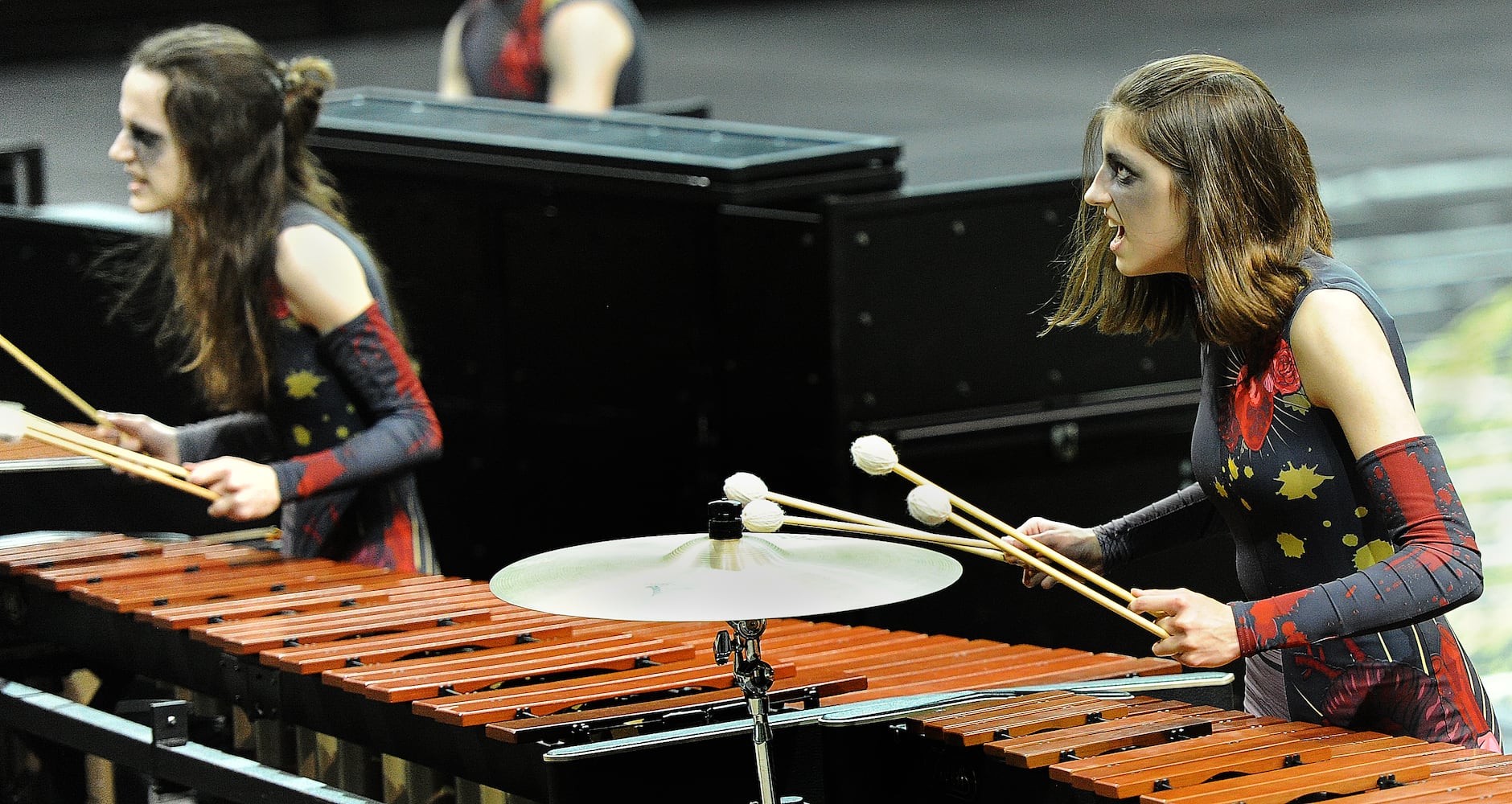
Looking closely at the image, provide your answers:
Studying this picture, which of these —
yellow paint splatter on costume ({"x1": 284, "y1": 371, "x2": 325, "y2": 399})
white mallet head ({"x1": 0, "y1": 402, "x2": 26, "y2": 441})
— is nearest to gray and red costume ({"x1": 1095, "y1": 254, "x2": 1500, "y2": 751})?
yellow paint splatter on costume ({"x1": 284, "y1": 371, "x2": 325, "y2": 399})

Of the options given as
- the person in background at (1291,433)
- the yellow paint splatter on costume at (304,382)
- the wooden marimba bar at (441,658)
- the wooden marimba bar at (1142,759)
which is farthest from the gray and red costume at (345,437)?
the person in background at (1291,433)

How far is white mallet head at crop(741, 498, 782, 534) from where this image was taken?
2.51m

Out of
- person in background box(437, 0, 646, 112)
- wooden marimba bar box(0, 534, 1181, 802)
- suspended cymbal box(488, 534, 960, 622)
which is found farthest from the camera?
person in background box(437, 0, 646, 112)

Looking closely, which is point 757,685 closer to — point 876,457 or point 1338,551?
point 876,457

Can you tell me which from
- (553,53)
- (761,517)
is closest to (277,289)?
(761,517)

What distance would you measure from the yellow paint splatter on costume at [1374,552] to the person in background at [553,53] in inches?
174

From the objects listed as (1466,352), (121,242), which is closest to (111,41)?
(121,242)

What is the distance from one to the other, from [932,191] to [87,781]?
2.15 meters

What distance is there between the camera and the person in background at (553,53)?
22.4 ft

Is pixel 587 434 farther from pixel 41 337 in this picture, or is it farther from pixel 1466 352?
pixel 1466 352

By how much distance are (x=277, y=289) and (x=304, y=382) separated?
0.17 m

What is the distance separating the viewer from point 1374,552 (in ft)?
8.56

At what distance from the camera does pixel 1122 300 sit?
289 centimetres

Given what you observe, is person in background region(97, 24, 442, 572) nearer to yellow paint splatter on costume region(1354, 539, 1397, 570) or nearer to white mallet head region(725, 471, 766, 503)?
white mallet head region(725, 471, 766, 503)
